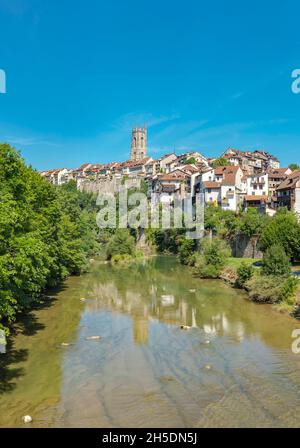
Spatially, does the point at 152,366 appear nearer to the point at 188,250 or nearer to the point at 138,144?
the point at 188,250

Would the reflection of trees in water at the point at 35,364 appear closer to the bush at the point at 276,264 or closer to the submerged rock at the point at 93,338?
the submerged rock at the point at 93,338

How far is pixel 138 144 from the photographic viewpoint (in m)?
154

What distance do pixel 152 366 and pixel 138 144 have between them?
140572 millimetres

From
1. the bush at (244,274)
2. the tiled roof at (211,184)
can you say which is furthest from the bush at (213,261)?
the tiled roof at (211,184)

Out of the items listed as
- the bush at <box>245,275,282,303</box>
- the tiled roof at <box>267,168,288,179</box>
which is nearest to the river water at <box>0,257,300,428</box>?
the bush at <box>245,275,282,303</box>

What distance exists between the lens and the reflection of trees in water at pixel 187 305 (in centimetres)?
2292

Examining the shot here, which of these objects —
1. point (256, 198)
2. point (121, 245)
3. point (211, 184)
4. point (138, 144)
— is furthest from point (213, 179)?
point (138, 144)

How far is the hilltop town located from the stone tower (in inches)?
761

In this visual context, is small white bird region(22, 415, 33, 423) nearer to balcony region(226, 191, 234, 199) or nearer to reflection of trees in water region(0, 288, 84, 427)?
reflection of trees in water region(0, 288, 84, 427)

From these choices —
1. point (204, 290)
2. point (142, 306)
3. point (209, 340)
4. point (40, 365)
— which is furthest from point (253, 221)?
point (40, 365)

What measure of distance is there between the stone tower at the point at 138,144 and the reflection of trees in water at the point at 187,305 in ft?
367

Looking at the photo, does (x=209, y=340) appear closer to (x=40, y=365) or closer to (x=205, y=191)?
(x=40, y=365)

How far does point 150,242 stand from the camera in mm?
69000
